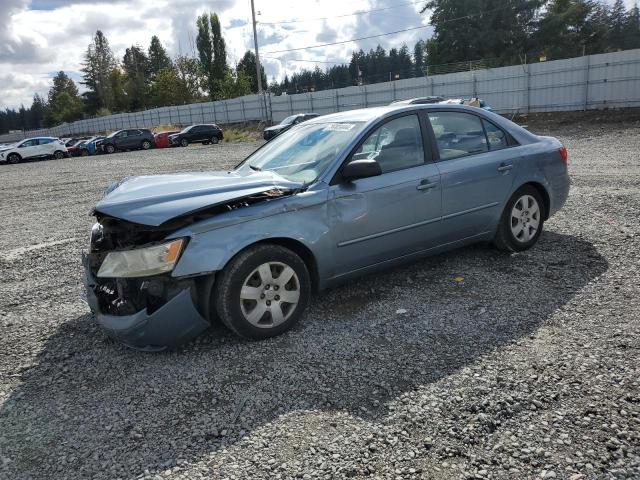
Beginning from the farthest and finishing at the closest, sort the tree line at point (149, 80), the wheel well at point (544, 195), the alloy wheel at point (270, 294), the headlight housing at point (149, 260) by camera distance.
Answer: the tree line at point (149, 80) < the wheel well at point (544, 195) < the alloy wheel at point (270, 294) < the headlight housing at point (149, 260)

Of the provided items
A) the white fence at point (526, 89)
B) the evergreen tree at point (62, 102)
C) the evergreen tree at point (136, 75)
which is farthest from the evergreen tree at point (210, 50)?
Result: the white fence at point (526, 89)

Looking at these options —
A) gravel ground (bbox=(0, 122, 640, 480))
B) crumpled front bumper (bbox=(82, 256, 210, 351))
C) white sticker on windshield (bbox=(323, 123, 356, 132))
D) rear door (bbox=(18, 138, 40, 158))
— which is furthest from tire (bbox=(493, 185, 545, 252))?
rear door (bbox=(18, 138, 40, 158))

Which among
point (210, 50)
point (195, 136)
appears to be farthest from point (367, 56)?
point (195, 136)

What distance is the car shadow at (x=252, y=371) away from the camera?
277 cm

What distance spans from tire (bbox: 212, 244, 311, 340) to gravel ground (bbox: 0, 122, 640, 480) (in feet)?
0.56

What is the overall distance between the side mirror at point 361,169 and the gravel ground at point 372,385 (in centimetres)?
114

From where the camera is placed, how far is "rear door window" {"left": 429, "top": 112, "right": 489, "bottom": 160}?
4727 mm


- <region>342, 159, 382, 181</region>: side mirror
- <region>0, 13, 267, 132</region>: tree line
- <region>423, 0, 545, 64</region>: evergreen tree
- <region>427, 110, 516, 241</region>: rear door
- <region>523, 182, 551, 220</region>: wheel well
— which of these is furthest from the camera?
<region>0, 13, 267, 132</region>: tree line

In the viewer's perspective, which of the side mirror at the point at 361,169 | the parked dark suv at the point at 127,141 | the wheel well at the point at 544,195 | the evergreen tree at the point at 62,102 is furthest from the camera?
the evergreen tree at the point at 62,102

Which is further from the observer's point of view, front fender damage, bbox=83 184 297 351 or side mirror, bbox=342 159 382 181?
side mirror, bbox=342 159 382 181

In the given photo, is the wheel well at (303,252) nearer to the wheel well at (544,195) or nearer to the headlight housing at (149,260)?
the headlight housing at (149,260)

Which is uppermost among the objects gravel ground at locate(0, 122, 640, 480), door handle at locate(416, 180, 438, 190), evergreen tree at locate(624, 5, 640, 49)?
evergreen tree at locate(624, 5, 640, 49)

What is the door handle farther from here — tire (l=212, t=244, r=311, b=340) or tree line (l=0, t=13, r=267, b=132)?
tree line (l=0, t=13, r=267, b=132)

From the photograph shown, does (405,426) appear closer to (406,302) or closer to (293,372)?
(293,372)
